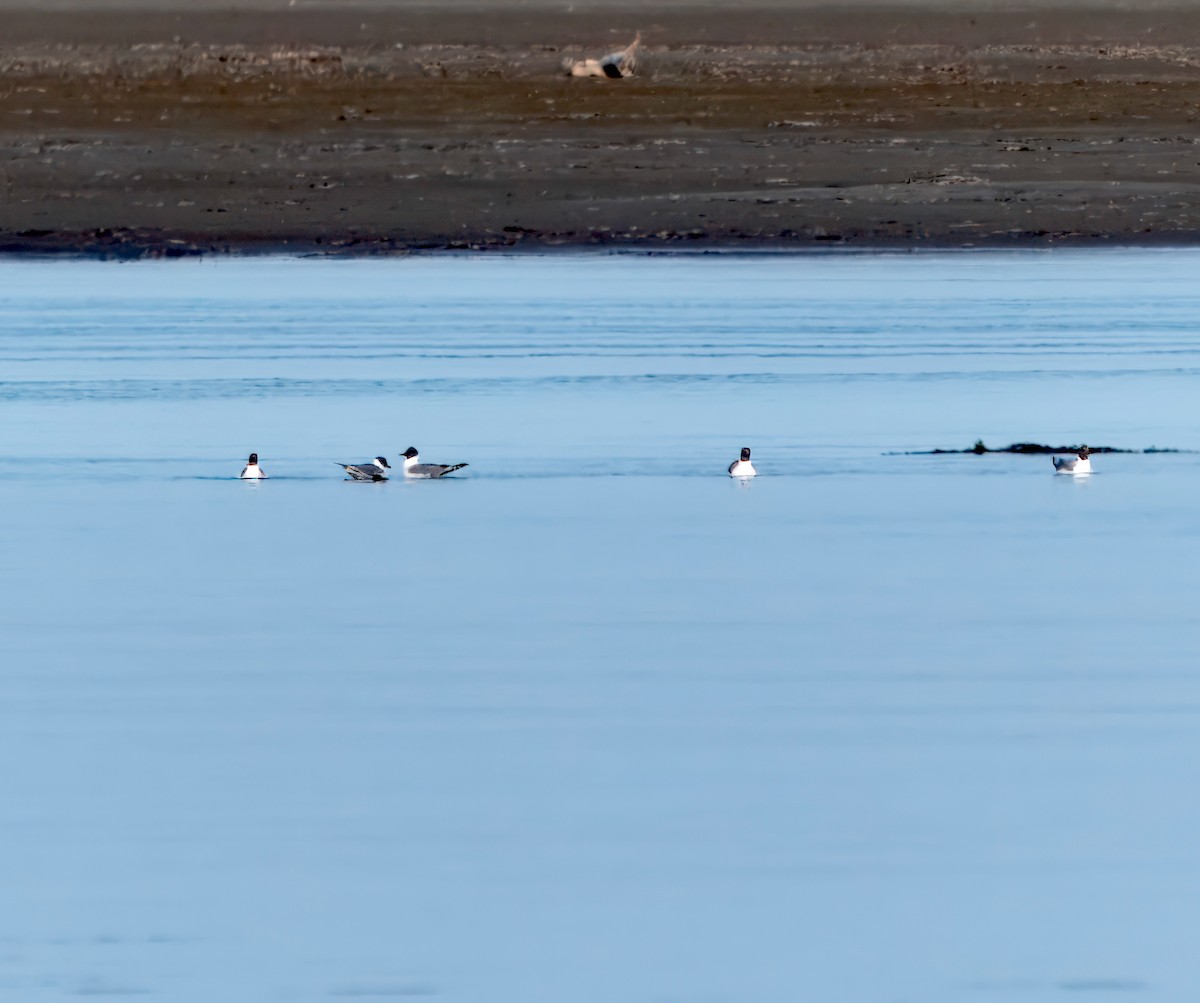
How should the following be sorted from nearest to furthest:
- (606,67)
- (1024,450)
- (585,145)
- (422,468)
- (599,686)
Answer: (599,686) → (422,468) → (1024,450) → (585,145) → (606,67)

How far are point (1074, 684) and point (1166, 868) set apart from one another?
200 centimetres

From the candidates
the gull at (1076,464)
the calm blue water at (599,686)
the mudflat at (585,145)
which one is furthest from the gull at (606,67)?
the gull at (1076,464)

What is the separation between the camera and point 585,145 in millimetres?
31859

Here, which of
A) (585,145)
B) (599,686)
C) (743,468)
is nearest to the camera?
(599,686)

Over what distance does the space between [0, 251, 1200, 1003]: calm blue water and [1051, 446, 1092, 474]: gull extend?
3.3 inches

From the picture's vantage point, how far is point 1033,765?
296 inches

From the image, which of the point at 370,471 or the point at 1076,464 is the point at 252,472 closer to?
the point at 370,471

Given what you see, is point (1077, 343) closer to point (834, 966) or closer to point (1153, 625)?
point (1153, 625)

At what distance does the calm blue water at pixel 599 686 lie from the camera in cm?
612

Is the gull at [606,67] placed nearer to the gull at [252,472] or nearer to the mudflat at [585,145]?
the mudflat at [585,145]

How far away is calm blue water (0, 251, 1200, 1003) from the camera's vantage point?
20.1 ft

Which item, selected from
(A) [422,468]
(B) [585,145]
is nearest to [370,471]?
(A) [422,468]

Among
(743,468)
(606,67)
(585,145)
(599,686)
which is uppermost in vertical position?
(606,67)

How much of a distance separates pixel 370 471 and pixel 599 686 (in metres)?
4.89
